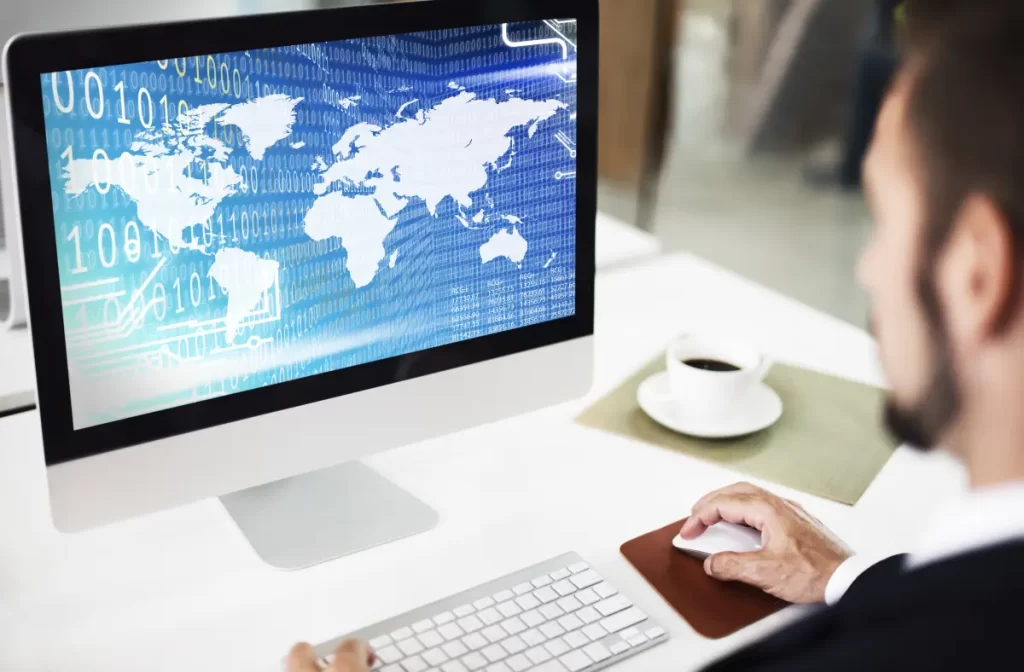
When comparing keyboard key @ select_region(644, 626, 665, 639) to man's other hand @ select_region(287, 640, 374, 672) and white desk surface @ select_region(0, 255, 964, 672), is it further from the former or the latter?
man's other hand @ select_region(287, 640, 374, 672)

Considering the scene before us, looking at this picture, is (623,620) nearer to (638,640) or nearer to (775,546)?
(638,640)

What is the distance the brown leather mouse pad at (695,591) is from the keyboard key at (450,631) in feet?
0.70

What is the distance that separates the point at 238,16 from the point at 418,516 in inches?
21.6

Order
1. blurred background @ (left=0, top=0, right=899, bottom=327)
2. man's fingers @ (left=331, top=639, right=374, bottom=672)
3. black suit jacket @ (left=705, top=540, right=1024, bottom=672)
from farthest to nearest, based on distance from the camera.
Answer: blurred background @ (left=0, top=0, right=899, bottom=327)
man's fingers @ (left=331, top=639, right=374, bottom=672)
black suit jacket @ (left=705, top=540, right=1024, bottom=672)

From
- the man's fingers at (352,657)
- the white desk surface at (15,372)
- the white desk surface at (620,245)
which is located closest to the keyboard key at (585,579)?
the man's fingers at (352,657)

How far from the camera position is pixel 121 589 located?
1028 mm

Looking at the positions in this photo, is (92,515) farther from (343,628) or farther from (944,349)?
(944,349)

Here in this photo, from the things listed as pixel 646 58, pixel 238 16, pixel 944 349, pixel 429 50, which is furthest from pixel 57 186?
pixel 646 58

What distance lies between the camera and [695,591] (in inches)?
40.4

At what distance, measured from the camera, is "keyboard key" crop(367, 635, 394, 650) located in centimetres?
92

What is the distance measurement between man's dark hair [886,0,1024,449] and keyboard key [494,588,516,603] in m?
0.44

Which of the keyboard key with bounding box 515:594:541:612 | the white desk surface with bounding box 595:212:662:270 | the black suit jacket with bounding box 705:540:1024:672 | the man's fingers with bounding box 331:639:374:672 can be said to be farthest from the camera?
the white desk surface with bounding box 595:212:662:270

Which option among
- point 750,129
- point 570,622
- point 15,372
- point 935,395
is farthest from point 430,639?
point 750,129

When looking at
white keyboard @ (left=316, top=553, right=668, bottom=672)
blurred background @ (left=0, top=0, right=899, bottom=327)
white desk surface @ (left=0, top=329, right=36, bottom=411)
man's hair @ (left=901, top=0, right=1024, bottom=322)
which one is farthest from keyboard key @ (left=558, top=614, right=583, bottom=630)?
blurred background @ (left=0, top=0, right=899, bottom=327)
